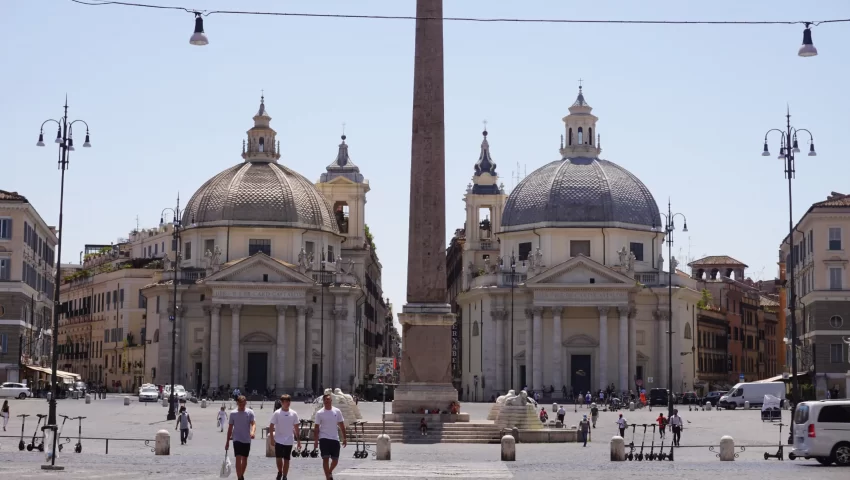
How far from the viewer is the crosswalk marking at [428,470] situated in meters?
32.1

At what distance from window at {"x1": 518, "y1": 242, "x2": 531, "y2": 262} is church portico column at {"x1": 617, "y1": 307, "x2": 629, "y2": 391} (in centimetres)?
932

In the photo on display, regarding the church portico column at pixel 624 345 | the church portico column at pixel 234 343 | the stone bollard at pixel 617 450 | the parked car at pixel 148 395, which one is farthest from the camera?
the church portico column at pixel 234 343

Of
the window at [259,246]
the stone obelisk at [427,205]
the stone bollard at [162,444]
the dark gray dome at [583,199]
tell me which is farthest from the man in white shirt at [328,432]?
the window at [259,246]

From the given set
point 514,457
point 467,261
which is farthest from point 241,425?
point 467,261

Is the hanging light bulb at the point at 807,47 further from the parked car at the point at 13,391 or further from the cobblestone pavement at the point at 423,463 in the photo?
the parked car at the point at 13,391

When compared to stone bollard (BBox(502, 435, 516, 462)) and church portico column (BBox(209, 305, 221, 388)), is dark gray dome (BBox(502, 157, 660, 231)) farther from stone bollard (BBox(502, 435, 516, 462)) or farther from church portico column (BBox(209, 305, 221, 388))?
stone bollard (BBox(502, 435, 516, 462))

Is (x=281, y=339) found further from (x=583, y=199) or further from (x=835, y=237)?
(x=835, y=237)

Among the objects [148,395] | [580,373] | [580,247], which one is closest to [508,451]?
[148,395]

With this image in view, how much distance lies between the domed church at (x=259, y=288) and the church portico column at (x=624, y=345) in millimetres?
18094

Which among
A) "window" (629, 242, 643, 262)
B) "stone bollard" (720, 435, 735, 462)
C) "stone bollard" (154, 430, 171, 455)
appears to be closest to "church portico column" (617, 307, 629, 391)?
"window" (629, 242, 643, 262)

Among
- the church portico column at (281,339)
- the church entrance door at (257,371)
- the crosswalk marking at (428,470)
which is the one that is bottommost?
the crosswalk marking at (428,470)

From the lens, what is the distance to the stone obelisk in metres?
48.6

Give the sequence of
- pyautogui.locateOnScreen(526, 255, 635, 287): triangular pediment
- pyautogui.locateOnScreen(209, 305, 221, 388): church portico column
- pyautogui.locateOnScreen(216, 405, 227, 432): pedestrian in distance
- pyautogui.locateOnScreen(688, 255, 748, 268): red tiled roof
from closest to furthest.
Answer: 1. pyautogui.locateOnScreen(216, 405, 227, 432): pedestrian in distance
2. pyautogui.locateOnScreen(526, 255, 635, 287): triangular pediment
3. pyautogui.locateOnScreen(209, 305, 221, 388): church portico column
4. pyautogui.locateOnScreen(688, 255, 748, 268): red tiled roof

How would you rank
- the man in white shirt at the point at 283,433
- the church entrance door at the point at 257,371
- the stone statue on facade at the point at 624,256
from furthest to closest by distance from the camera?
the church entrance door at the point at 257,371 → the stone statue on facade at the point at 624,256 → the man in white shirt at the point at 283,433
